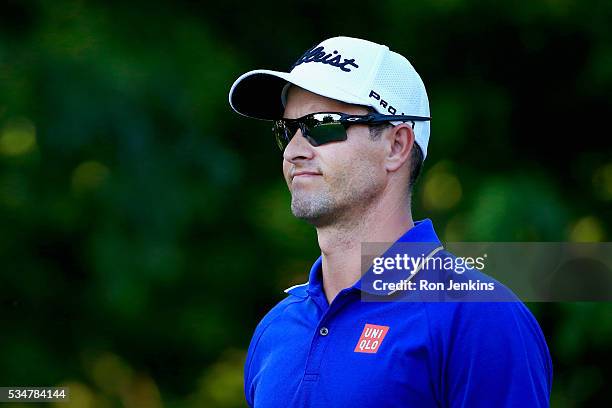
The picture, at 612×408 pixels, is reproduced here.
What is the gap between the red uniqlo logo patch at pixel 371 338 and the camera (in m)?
1.81

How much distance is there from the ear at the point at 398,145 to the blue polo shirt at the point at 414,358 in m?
0.18

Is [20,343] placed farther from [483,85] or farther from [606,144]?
[606,144]

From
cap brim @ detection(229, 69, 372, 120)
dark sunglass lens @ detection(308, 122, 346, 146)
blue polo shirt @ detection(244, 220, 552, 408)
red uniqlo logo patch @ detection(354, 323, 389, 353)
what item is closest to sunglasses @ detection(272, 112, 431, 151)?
dark sunglass lens @ detection(308, 122, 346, 146)

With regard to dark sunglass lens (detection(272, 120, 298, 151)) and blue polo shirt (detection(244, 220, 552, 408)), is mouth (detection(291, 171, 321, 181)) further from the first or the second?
blue polo shirt (detection(244, 220, 552, 408))

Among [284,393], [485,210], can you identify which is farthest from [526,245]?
[284,393]

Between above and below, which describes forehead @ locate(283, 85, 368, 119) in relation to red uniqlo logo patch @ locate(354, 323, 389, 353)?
above

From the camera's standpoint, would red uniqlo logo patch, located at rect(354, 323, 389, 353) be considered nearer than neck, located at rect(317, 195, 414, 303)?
Yes

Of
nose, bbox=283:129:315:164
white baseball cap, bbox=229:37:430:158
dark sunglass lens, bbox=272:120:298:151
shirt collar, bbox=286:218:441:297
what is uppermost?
white baseball cap, bbox=229:37:430:158

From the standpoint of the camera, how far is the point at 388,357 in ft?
5.80

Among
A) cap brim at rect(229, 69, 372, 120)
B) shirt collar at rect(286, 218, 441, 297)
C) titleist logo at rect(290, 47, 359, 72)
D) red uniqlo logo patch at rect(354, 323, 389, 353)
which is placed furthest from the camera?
cap brim at rect(229, 69, 372, 120)

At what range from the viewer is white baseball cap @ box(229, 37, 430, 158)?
6.64 ft

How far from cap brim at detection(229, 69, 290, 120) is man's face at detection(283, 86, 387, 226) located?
0.52 ft

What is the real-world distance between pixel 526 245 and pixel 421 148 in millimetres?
1781

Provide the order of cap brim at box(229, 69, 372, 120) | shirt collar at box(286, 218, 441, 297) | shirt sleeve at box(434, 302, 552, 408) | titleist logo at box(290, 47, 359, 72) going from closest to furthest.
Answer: shirt sleeve at box(434, 302, 552, 408)
shirt collar at box(286, 218, 441, 297)
titleist logo at box(290, 47, 359, 72)
cap brim at box(229, 69, 372, 120)
